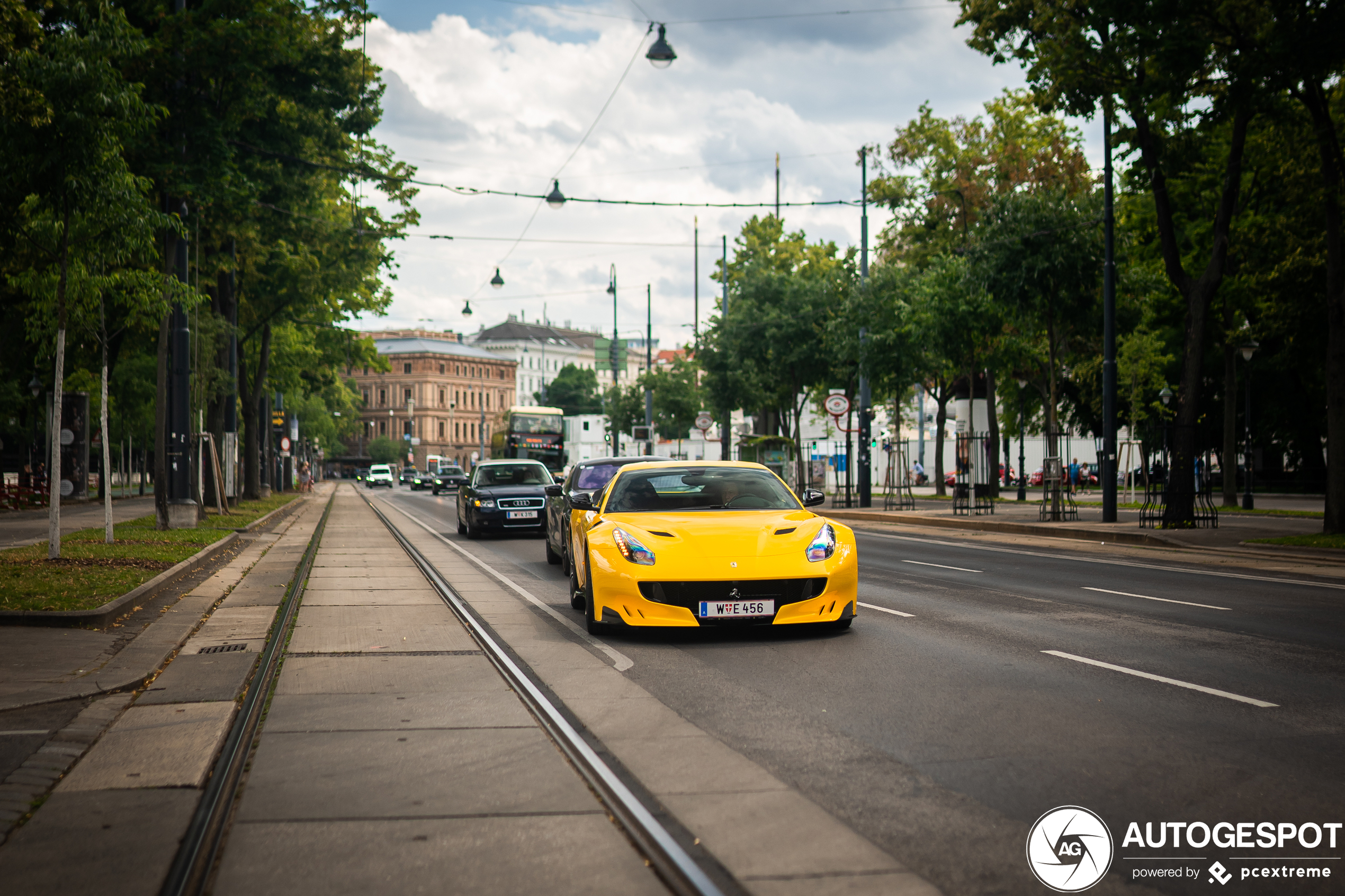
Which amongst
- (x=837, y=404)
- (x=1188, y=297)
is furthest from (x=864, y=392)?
(x=1188, y=297)

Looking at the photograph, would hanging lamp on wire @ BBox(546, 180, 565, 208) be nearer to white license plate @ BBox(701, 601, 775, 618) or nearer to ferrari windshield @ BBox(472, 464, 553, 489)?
ferrari windshield @ BBox(472, 464, 553, 489)

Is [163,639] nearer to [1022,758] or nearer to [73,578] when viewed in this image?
[73,578]

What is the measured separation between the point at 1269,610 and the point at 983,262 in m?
19.3

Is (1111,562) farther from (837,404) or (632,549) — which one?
(837,404)

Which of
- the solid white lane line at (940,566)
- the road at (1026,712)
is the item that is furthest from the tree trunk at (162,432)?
the solid white lane line at (940,566)

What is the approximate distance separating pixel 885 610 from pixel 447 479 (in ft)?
204

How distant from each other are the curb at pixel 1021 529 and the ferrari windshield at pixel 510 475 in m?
9.22

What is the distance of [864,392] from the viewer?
1529 inches

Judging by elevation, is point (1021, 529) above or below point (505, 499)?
below

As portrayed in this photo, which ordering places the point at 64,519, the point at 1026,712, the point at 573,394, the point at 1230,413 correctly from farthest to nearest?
the point at 573,394
the point at 1230,413
the point at 64,519
the point at 1026,712

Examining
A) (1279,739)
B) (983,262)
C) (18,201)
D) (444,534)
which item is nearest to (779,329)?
(983,262)

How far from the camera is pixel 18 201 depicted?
14992mm

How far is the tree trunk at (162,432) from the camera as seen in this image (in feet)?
71.2

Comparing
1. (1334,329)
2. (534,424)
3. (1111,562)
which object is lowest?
(1111,562)
